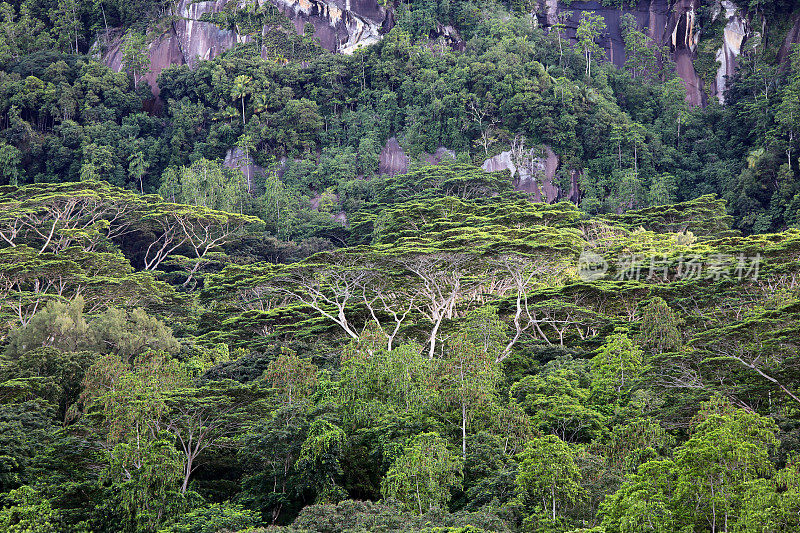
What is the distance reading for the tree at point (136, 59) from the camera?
2813 inches

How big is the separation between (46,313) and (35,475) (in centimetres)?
1203

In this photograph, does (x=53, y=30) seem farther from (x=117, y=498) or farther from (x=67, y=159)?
(x=117, y=498)

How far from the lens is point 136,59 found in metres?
71.6

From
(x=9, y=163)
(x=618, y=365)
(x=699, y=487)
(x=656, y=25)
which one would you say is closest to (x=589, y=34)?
(x=656, y=25)

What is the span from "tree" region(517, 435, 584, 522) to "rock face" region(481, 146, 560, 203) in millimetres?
38839

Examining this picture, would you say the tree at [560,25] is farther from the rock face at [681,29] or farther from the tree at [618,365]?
the tree at [618,365]

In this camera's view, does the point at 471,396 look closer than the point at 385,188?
Yes

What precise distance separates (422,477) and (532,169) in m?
39.7

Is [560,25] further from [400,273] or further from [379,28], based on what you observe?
[400,273]

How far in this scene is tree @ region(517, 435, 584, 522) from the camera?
18906 millimetres

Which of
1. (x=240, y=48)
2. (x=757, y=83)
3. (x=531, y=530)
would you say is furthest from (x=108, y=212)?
(x=757, y=83)

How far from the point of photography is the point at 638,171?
57.7m

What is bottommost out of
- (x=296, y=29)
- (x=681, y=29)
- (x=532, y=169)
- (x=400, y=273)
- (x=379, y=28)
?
(x=532, y=169)

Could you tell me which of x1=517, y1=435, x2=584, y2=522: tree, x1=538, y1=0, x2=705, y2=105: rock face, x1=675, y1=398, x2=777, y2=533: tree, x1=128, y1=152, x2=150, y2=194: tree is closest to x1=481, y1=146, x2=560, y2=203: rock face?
x1=538, y1=0, x2=705, y2=105: rock face
